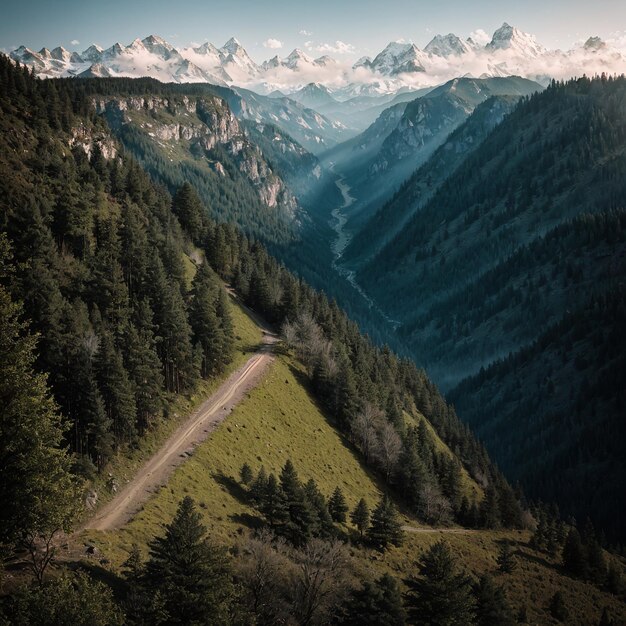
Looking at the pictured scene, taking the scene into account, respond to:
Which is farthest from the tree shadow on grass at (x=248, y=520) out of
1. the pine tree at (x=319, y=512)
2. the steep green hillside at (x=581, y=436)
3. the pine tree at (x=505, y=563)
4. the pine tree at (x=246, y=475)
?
the steep green hillside at (x=581, y=436)

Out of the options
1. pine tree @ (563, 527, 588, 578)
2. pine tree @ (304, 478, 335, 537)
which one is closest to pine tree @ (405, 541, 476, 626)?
pine tree @ (304, 478, 335, 537)

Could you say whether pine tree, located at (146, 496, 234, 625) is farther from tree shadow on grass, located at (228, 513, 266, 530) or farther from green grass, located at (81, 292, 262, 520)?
tree shadow on grass, located at (228, 513, 266, 530)

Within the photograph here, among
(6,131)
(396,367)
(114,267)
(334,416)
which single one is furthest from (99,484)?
(396,367)

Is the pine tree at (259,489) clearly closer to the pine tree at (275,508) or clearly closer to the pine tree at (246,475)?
the pine tree at (275,508)

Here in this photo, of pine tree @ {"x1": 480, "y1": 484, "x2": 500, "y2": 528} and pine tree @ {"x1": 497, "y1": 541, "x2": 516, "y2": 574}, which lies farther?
pine tree @ {"x1": 480, "y1": 484, "x2": 500, "y2": 528}

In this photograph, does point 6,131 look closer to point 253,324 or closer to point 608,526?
point 253,324

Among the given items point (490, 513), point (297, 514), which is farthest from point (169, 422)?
point (490, 513)
